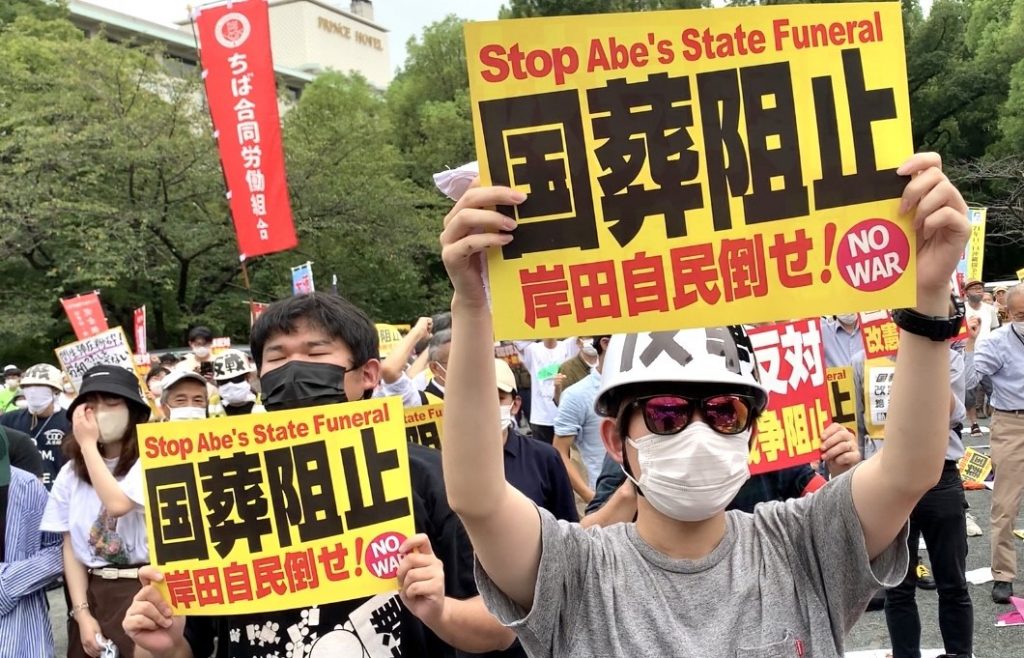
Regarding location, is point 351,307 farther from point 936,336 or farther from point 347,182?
point 347,182

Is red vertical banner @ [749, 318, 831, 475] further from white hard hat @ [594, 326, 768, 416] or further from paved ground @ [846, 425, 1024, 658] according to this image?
paved ground @ [846, 425, 1024, 658]

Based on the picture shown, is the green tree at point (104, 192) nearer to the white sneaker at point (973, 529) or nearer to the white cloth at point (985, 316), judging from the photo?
the white cloth at point (985, 316)

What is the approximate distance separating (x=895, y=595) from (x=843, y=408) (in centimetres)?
112

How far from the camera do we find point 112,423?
3.88 meters

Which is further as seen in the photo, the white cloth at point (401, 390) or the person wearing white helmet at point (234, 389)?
the person wearing white helmet at point (234, 389)

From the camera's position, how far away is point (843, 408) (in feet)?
14.7

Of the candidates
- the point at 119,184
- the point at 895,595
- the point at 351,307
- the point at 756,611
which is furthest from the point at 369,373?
the point at 119,184

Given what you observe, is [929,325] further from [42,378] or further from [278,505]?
[42,378]

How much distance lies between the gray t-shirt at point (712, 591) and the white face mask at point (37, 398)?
850cm

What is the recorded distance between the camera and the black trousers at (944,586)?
465cm

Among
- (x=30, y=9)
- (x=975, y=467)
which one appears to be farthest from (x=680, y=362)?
(x=30, y=9)

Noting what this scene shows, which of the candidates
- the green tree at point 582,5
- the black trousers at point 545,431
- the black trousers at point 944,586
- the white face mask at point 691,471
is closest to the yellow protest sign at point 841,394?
the black trousers at point 944,586

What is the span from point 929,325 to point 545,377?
7.00m

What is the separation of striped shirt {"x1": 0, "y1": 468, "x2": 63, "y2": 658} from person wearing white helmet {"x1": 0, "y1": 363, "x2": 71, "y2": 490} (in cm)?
506
